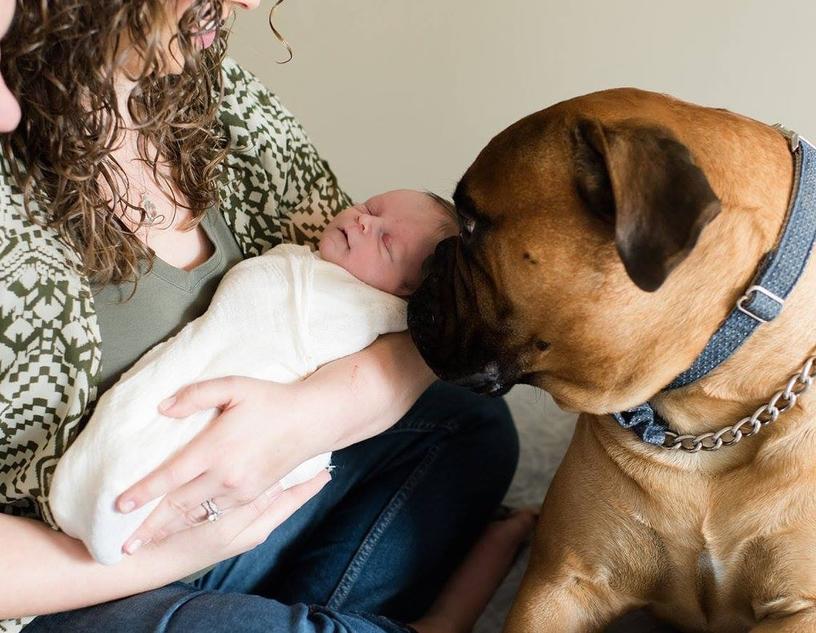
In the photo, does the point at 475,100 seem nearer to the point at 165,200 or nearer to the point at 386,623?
the point at 165,200

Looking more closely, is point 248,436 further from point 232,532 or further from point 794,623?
point 794,623

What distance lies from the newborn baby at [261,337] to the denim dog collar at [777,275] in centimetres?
42

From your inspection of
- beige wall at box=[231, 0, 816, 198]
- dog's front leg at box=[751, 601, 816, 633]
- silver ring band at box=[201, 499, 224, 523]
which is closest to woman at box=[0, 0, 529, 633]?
silver ring band at box=[201, 499, 224, 523]

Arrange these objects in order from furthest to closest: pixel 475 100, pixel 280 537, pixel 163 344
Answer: pixel 475 100
pixel 280 537
pixel 163 344

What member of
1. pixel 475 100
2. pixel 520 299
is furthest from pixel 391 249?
pixel 475 100

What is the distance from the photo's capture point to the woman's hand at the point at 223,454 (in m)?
1.03

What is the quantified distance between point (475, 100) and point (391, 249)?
34.8 inches

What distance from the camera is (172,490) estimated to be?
1024 millimetres

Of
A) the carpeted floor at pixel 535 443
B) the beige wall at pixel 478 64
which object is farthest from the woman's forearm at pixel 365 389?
the beige wall at pixel 478 64

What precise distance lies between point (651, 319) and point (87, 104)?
694mm

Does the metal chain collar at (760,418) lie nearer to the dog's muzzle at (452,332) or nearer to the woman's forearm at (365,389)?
the dog's muzzle at (452,332)

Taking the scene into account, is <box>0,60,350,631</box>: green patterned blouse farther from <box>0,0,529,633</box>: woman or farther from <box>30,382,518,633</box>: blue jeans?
<box>30,382,518,633</box>: blue jeans

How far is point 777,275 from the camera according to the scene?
91 cm

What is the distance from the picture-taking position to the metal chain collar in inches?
38.4
